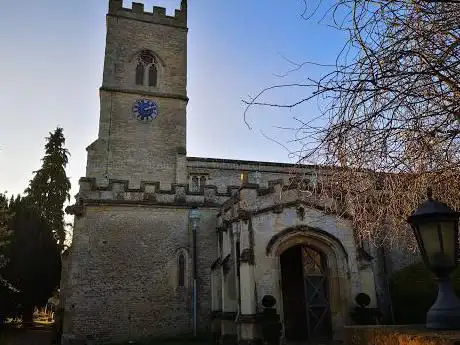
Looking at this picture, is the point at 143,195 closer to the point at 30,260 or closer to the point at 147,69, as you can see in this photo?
the point at 30,260

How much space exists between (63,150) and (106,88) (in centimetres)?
1394

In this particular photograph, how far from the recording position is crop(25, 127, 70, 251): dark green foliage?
29.5m

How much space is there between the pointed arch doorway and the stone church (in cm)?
4

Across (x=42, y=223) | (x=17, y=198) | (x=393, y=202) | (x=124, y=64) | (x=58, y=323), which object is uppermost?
(x=124, y=64)

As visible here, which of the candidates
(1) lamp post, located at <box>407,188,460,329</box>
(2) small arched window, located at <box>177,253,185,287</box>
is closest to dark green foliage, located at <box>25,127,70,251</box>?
(2) small arched window, located at <box>177,253,185,287</box>

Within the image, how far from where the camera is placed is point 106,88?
74.5 feet

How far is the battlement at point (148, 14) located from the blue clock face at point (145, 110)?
603cm

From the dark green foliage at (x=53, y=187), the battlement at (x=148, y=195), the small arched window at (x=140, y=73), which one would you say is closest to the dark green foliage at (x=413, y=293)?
the battlement at (x=148, y=195)

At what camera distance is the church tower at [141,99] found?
71.1 feet

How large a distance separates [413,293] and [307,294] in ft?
11.7

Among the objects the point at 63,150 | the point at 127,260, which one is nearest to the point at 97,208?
the point at 127,260

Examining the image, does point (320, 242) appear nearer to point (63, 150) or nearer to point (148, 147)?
point (148, 147)

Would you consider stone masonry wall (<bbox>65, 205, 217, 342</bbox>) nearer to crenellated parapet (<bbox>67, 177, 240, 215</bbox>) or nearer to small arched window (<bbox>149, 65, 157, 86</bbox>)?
crenellated parapet (<bbox>67, 177, 240, 215</bbox>)

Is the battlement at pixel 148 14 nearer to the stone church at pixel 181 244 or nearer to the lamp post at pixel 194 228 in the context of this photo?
the stone church at pixel 181 244
